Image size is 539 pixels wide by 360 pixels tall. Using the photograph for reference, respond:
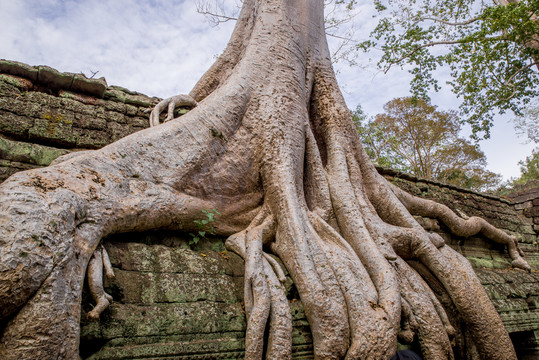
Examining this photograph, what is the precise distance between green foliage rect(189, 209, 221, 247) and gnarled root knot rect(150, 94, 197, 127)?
100cm

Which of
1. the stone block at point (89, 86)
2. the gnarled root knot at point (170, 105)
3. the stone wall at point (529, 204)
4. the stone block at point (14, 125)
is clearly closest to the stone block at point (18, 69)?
the stone block at point (89, 86)

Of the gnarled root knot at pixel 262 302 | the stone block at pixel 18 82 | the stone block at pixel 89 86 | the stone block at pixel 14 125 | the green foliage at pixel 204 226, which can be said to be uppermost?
Result: the stone block at pixel 89 86

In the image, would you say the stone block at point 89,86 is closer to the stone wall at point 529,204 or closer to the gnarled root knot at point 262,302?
the gnarled root knot at point 262,302

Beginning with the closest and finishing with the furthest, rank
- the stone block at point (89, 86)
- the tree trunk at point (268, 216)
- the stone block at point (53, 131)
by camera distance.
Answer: the tree trunk at point (268, 216) < the stone block at point (53, 131) < the stone block at point (89, 86)

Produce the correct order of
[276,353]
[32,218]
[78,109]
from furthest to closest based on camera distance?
[78,109]
[276,353]
[32,218]

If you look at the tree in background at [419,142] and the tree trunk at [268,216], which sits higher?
the tree in background at [419,142]

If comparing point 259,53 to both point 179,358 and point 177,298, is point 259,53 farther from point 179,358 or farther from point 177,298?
point 179,358

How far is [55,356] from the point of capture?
1329 millimetres

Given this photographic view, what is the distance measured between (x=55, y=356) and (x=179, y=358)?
502mm

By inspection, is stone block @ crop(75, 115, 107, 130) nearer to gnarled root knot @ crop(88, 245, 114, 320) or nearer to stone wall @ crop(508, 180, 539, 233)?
gnarled root knot @ crop(88, 245, 114, 320)

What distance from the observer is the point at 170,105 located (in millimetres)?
3211

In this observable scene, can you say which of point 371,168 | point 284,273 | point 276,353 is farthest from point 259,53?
point 276,353

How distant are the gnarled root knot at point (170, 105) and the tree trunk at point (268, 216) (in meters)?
0.37

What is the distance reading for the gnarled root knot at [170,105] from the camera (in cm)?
305
